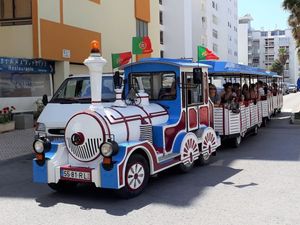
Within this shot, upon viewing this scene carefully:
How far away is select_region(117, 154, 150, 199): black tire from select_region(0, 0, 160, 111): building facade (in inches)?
472

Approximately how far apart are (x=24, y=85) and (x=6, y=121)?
324cm

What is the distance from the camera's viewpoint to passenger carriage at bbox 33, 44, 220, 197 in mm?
6691

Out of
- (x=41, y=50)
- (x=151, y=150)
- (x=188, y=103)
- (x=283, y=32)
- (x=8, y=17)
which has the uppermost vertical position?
(x=283, y=32)

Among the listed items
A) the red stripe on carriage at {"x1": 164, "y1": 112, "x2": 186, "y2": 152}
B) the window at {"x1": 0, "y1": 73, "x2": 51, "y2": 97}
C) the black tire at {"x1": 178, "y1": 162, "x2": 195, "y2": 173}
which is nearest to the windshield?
the red stripe on carriage at {"x1": 164, "y1": 112, "x2": 186, "y2": 152}

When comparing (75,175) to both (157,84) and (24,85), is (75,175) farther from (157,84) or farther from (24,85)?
(24,85)

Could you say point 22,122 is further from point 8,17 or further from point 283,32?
point 283,32

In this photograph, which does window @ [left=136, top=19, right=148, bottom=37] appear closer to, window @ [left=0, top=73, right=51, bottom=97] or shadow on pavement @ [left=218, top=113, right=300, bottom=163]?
window @ [left=0, top=73, right=51, bottom=97]

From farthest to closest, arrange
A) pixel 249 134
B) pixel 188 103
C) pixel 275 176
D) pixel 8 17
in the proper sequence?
1. pixel 8 17
2. pixel 249 134
3. pixel 188 103
4. pixel 275 176

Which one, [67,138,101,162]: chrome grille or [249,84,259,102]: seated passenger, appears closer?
[67,138,101,162]: chrome grille

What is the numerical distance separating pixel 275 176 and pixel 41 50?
1291 cm

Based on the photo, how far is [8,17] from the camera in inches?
787

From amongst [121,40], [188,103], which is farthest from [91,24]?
[188,103]

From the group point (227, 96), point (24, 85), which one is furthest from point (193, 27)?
point (227, 96)

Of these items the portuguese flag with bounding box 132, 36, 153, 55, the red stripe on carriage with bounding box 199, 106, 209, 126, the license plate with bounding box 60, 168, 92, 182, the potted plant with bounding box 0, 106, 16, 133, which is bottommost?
the license plate with bounding box 60, 168, 92, 182
